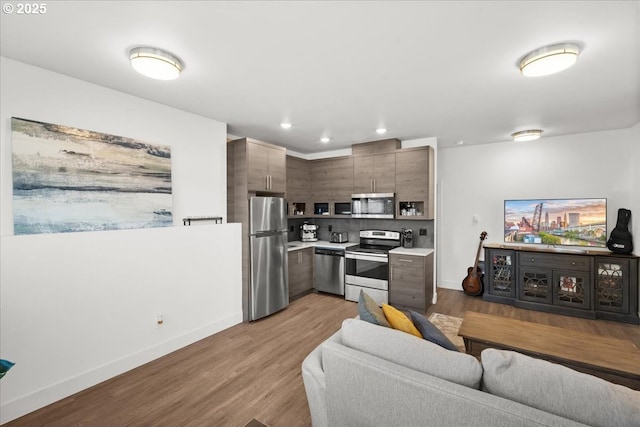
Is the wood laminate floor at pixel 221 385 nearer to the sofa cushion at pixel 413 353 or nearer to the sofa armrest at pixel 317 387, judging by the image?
the sofa armrest at pixel 317 387

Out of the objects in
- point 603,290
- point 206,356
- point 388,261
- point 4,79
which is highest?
point 4,79

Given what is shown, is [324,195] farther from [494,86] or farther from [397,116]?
[494,86]

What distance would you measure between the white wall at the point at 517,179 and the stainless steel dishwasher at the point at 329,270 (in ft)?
6.66

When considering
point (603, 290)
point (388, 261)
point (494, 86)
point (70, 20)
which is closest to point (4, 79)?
point (70, 20)

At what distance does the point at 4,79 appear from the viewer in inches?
79.6

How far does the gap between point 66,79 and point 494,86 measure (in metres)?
3.70

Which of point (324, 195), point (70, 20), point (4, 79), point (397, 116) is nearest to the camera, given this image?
point (70, 20)

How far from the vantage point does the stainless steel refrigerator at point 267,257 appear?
12.2 ft

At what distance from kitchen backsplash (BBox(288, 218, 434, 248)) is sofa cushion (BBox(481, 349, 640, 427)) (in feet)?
11.4

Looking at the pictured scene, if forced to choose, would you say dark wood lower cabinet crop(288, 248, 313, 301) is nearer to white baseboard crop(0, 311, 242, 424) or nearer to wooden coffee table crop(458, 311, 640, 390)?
white baseboard crop(0, 311, 242, 424)

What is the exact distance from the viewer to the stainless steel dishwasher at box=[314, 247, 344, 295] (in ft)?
15.3

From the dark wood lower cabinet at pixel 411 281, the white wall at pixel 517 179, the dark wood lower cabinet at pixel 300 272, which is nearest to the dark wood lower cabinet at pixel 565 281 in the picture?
the white wall at pixel 517 179

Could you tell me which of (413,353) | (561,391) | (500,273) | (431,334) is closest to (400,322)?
(431,334)

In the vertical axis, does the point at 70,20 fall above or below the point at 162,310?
above
